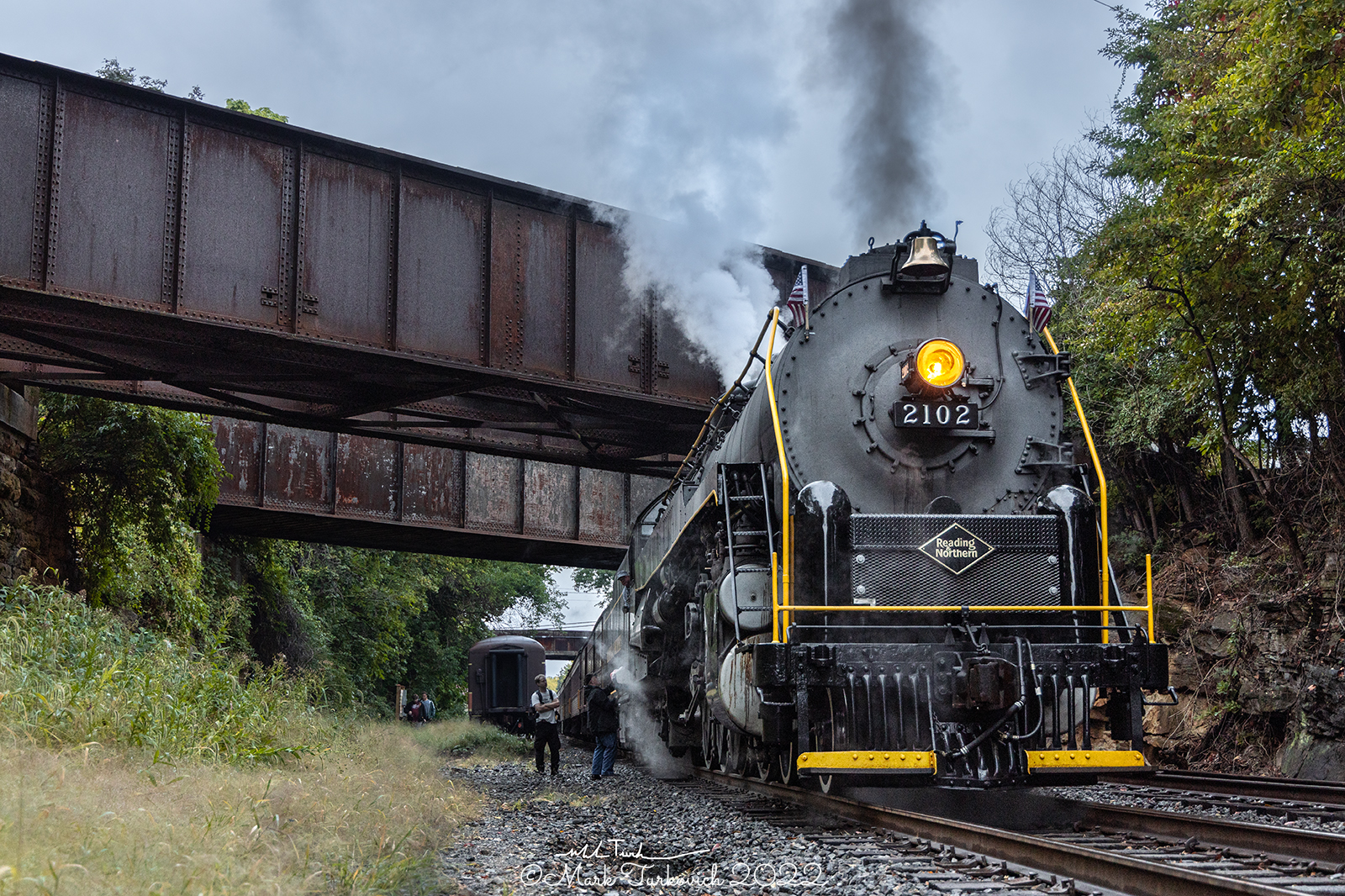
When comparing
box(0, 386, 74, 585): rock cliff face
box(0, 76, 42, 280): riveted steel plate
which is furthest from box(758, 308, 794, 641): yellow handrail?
box(0, 386, 74, 585): rock cliff face

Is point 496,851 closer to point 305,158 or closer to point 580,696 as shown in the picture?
point 305,158

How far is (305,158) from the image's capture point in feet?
38.4

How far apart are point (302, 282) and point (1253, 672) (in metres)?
10.7

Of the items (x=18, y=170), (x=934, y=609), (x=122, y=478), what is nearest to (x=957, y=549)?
(x=934, y=609)

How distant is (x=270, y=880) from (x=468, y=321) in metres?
8.89

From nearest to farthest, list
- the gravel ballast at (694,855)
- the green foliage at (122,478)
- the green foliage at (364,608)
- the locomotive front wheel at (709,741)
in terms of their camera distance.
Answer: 1. the gravel ballast at (694,855)
2. the locomotive front wheel at (709,741)
3. the green foliage at (122,478)
4. the green foliage at (364,608)

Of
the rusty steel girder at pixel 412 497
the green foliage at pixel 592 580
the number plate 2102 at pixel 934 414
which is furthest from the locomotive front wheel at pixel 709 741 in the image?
the green foliage at pixel 592 580

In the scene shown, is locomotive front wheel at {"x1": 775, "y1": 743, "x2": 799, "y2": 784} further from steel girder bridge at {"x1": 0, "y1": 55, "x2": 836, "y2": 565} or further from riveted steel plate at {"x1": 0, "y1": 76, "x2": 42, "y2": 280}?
riveted steel plate at {"x1": 0, "y1": 76, "x2": 42, "y2": 280}

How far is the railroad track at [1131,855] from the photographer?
437 centimetres

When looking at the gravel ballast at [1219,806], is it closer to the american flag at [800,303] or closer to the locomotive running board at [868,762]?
the locomotive running board at [868,762]

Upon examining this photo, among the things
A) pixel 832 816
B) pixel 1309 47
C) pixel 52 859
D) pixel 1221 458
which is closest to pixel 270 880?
pixel 52 859

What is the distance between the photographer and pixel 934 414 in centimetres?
740

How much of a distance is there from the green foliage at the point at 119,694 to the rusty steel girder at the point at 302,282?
2652mm

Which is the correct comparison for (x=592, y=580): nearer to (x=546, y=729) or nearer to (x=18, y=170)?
(x=546, y=729)
